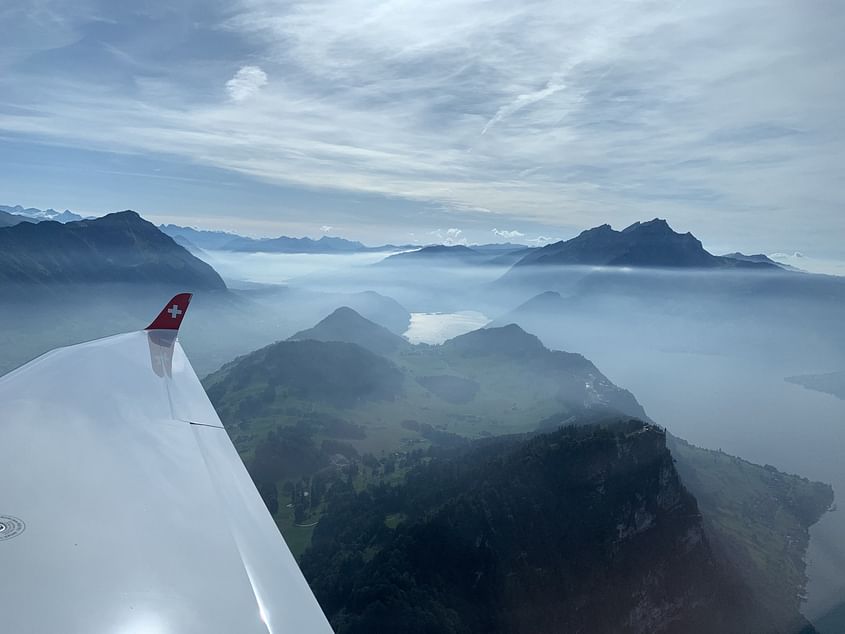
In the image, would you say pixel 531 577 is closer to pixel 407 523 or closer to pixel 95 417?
pixel 407 523

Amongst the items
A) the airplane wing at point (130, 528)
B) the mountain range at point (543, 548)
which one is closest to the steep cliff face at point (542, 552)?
the mountain range at point (543, 548)

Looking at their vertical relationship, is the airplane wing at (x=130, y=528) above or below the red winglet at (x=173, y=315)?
below

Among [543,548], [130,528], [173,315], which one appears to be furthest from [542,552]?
[130,528]

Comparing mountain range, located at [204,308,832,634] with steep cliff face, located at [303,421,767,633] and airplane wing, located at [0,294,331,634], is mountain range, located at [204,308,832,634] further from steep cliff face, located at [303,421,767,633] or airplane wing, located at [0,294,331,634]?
airplane wing, located at [0,294,331,634]

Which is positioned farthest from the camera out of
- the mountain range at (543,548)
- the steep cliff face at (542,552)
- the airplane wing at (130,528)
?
the mountain range at (543,548)

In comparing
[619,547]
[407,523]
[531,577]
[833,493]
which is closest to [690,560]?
[619,547]

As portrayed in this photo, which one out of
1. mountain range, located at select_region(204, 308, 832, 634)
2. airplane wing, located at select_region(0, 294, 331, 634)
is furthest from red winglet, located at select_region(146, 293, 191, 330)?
mountain range, located at select_region(204, 308, 832, 634)

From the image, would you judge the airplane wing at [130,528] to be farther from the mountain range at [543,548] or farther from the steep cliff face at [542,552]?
the steep cliff face at [542,552]

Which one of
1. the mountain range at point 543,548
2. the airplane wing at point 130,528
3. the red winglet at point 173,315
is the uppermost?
the red winglet at point 173,315
